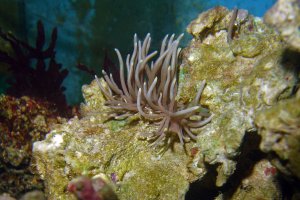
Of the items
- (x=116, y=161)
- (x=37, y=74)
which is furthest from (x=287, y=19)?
(x=37, y=74)

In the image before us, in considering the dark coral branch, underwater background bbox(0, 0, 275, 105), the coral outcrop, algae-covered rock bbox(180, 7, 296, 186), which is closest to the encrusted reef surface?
algae-covered rock bbox(180, 7, 296, 186)

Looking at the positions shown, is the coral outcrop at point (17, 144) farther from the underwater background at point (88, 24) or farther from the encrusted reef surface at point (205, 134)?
the underwater background at point (88, 24)

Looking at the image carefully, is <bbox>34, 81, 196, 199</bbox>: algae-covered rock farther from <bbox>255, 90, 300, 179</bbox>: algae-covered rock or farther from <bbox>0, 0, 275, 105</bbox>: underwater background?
<bbox>0, 0, 275, 105</bbox>: underwater background

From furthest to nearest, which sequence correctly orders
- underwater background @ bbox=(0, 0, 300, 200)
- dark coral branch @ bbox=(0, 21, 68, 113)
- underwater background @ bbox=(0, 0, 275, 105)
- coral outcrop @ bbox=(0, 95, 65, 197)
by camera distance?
underwater background @ bbox=(0, 0, 275, 105) → dark coral branch @ bbox=(0, 21, 68, 113) → coral outcrop @ bbox=(0, 95, 65, 197) → underwater background @ bbox=(0, 0, 300, 200)

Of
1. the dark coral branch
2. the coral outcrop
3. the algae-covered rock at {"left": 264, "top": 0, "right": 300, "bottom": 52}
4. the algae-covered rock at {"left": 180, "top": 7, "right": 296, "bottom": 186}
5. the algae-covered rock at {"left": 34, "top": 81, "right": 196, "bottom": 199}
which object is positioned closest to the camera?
the algae-covered rock at {"left": 264, "top": 0, "right": 300, "bottom": 52}

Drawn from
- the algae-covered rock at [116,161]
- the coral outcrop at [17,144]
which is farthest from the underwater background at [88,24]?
the algae-covered rock at [116,161]

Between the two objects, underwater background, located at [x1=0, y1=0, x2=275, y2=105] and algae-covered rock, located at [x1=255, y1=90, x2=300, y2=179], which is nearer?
algae-covered rock, located at [x1=255, y1=90, x2=300, y2=179]

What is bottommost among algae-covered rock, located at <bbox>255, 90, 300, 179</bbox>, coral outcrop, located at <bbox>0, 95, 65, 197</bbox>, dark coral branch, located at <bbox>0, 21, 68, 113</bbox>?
algae-covered rock, located at <bbox>255, 90, 300, 179</bbox>
